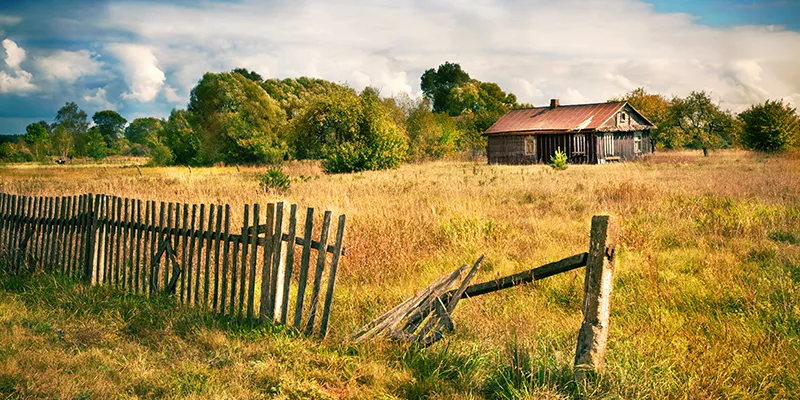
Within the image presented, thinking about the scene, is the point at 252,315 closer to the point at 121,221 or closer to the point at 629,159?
the point at 121,221

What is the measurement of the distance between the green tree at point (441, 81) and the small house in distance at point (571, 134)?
4987 centimetres

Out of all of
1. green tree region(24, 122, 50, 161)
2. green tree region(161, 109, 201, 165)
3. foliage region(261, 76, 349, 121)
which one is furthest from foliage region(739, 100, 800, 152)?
green tree region(24, 122, 50, 161)

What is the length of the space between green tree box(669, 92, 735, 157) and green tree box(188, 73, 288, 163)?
117 ft

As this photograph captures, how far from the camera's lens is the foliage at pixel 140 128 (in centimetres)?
11267

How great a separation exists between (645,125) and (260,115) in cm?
A: 3368

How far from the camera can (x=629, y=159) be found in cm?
4700

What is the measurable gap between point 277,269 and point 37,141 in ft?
195

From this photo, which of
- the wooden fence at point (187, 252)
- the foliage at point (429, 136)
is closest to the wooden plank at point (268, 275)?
the wooden fence at point (187, 252)

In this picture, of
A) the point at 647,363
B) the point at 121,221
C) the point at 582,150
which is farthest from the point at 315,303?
the point at 582,150

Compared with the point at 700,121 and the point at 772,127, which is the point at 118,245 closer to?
the point at 772,127

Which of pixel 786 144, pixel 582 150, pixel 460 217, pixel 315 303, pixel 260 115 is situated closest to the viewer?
pixel 315 303

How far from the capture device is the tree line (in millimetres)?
32250

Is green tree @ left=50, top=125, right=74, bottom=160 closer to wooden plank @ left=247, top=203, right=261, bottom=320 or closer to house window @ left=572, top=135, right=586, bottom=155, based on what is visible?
house window @ left=572, top=135, right=586, bottom=155

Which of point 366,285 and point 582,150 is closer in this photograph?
point 366,285
